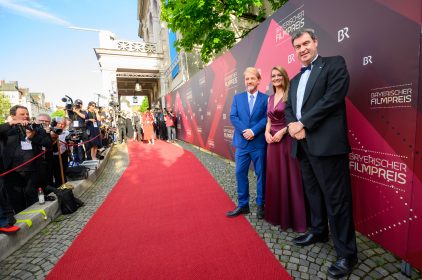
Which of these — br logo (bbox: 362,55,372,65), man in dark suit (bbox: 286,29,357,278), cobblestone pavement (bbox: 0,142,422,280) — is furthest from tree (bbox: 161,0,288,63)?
cobblestone pavement (bbox: 0,142,422,280)

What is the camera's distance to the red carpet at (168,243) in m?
2.08

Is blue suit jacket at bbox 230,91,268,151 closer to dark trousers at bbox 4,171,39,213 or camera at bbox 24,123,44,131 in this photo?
camera at bbox 24,123,44,131

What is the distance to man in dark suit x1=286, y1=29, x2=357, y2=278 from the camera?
1831mm

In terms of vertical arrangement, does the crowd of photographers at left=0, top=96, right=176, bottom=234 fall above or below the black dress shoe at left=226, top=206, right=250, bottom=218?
above

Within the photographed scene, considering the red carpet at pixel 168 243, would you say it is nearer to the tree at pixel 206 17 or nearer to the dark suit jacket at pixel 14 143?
the dark suit jacket at pixel 14 143

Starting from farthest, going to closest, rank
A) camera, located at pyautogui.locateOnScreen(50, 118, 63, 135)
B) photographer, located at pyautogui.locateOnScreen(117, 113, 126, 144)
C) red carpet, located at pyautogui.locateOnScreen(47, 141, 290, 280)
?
photographer, located at pyautogui.locateOnScreen(117, 113, 126, 144) → camera, located at pyautogui.locateOnScreen(50, 118, 63, 135) → red carpet, located at pyautogui.locateOnScreen(47, 141, 290, 280)

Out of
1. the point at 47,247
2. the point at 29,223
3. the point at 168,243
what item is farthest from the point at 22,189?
the point at 168,243

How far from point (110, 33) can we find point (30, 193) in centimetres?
1871

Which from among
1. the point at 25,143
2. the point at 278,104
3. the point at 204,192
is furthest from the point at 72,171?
the point at 278,104

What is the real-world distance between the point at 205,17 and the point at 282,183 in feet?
19.6

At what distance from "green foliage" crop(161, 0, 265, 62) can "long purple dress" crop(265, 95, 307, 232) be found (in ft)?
16.1

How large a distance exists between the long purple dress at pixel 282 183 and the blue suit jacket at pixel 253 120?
19 cm

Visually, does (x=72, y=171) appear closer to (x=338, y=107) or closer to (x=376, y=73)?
(x=338, y=107)

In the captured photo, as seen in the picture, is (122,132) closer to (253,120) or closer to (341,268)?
(253,120)
